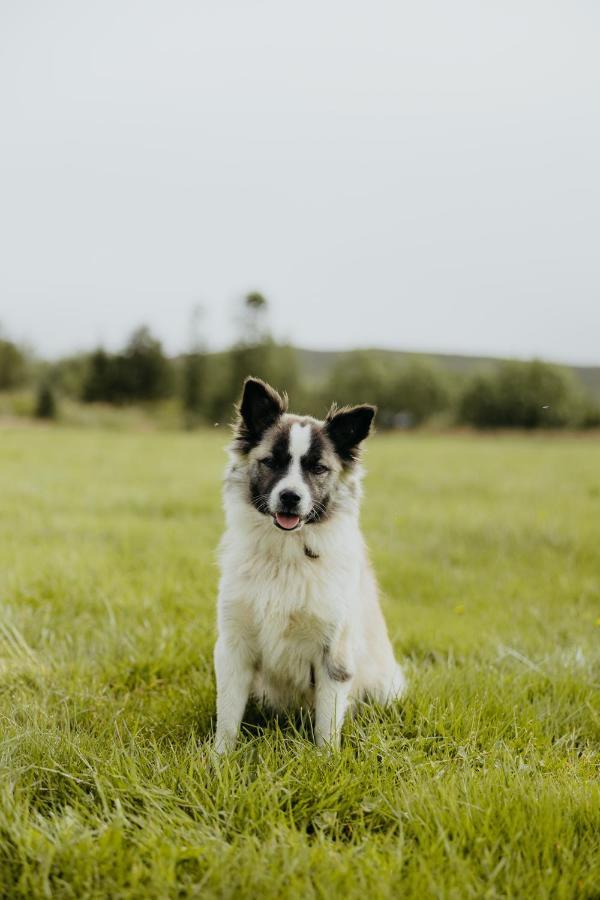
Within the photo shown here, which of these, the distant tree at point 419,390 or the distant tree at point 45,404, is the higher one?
the distant tree at point 419,390

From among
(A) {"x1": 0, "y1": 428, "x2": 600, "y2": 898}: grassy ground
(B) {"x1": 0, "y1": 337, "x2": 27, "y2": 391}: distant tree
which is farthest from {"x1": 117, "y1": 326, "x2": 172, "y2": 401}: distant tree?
(A) {"x1": 0, "y1": 428, "x2": 600, "y2": 898}: grassy ground

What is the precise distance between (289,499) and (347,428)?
21.9 inches

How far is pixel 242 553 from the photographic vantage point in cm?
351

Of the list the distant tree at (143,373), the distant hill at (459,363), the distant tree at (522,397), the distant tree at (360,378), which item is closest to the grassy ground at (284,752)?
the distant tree at (522,397)

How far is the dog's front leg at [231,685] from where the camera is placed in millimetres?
3307

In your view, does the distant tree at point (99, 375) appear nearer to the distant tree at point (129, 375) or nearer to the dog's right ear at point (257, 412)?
the distant tree at point (129, 375)

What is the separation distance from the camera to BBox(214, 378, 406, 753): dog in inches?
131

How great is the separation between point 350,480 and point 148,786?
171cm

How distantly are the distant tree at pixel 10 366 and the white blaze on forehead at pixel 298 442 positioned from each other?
211 feet

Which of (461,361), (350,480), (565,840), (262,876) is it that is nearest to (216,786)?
(262,876)

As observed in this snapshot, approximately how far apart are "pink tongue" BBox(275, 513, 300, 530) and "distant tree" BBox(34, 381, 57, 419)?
40511 mm

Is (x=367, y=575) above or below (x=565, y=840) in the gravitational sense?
above

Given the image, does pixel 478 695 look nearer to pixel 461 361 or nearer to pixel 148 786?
pixel 148 786

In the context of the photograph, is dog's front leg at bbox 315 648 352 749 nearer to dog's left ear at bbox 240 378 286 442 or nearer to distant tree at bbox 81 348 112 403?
dog's left ear at bbox 240 378 286 442
